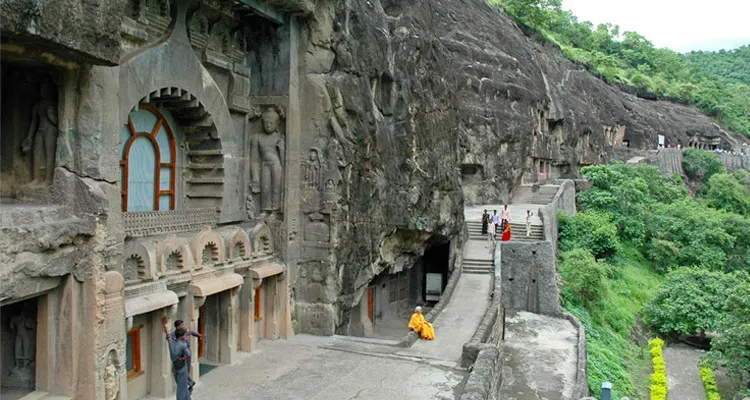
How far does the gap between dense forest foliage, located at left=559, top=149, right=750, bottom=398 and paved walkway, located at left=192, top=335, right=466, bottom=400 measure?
8480 mm

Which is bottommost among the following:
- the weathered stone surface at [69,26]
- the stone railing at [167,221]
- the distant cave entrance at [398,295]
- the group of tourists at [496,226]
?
the distant cave entrance at [398,295]

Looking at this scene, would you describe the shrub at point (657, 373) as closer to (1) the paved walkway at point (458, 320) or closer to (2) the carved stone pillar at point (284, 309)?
(1) the paved walkway at point (458, 320)

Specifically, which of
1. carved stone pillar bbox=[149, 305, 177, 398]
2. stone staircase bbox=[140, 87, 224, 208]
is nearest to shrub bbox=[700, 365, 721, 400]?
stone staircase bbox=[140, 87, 224, 208]

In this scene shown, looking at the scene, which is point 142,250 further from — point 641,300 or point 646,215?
point 646,215

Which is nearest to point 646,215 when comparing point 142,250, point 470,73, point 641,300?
point 641,300

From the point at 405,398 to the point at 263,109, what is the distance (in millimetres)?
6751

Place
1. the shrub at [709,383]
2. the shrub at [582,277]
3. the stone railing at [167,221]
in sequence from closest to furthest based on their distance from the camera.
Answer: the stone railing at [167,221], the shrub at [709,383], the shrub at [582,277]

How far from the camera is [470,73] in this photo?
3200 cm

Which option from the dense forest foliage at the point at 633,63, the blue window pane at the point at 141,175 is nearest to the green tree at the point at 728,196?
the dense forest foliage at the point at 633,63

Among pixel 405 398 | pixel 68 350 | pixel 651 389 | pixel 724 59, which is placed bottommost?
pixel 651 389

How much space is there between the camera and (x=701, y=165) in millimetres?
50219

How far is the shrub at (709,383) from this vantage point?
64.3ft

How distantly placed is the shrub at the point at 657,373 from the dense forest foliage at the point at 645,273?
1.06 ft

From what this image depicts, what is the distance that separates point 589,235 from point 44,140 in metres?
24.9
